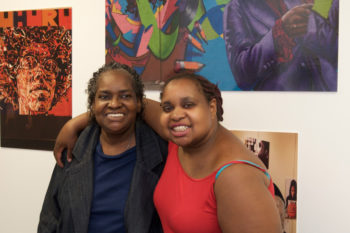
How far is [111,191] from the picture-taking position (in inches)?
54.7

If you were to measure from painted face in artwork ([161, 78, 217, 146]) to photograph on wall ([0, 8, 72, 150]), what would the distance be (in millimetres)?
1079

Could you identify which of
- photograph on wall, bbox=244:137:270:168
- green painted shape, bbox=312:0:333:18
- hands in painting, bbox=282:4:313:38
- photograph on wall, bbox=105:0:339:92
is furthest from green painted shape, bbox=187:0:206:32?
photograph on wall, bbox=244:137:270:168

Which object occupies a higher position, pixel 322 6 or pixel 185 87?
pixel 322 6

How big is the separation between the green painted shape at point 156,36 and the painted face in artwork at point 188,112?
67cm

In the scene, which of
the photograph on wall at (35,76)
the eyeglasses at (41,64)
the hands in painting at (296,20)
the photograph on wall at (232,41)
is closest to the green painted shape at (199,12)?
the photograph on wall at (232,41)

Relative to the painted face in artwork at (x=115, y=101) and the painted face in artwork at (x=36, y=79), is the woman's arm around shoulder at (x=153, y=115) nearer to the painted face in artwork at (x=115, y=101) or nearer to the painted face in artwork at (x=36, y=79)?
the painted face in artwork at (x=115, y=101)

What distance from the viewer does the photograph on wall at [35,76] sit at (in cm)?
197

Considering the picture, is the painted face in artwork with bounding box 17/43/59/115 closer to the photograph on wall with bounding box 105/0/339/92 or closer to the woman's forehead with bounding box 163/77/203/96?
the photograph on wall with bounding box 105/0/339/92

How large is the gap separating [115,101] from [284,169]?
79cm

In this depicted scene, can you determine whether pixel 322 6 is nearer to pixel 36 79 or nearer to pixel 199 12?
pixel 199 12

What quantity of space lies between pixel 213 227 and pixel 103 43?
4.03 ft

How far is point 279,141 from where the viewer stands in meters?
1.54

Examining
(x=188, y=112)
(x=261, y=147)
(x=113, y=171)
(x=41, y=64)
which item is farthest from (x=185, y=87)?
(x=41, y=64)

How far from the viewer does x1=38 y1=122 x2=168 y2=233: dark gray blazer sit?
4.40ft
